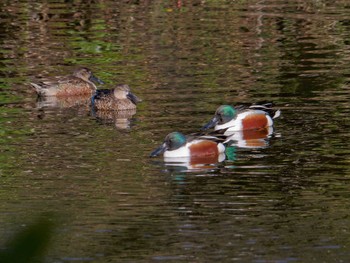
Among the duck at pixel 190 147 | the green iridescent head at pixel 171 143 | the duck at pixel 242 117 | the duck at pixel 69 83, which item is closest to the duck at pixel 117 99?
the duck at pixel 69 83

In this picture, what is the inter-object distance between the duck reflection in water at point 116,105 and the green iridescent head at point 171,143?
2476 millimetres

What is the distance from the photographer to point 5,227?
21.1 feet

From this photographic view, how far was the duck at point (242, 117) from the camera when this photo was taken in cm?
1066

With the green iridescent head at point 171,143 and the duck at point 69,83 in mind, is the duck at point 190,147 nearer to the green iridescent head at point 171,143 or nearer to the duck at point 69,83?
the green iridescent head at point 171,143

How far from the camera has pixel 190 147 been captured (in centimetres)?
A: 951

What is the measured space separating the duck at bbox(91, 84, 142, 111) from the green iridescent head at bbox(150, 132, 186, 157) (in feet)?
9.48

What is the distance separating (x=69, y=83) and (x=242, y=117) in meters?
3.79

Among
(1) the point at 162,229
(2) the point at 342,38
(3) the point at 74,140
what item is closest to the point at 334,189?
(1) the point at 162,229

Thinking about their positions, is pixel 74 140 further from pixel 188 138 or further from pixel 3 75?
pixel 3 75

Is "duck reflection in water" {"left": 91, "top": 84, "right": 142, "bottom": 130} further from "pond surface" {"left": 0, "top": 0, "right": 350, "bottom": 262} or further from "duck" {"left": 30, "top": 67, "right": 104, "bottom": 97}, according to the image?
"duck" {"left": 30, "top": 67, "right": 104, "bottom": 97}

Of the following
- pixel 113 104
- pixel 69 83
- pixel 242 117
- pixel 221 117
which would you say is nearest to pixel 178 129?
pixel 221 117

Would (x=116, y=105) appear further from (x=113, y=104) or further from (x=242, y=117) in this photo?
(x=242, y=117)

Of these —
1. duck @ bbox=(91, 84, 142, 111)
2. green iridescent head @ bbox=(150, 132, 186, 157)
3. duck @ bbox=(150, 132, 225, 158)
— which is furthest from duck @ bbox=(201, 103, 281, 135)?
duck @ bbox=(91, 84, 142, 111)

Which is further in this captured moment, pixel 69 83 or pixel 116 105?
pixel 69 83
